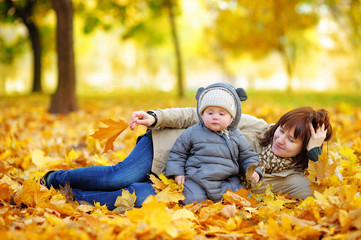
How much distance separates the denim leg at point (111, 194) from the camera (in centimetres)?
268

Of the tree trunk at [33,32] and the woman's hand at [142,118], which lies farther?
the tree trunk at [33,32]

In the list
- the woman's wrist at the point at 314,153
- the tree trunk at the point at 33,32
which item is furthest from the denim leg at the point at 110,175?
the tree trunk at the point at 33,32

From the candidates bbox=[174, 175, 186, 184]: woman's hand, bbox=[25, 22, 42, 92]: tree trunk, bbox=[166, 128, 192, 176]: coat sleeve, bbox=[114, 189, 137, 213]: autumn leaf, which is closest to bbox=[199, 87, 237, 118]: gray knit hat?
bbox=[166, 128, 192, 176]: coat sleeve

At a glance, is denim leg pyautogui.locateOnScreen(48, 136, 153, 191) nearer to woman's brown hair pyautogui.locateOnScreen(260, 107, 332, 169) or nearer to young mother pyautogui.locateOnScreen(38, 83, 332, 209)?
young mother pyautogui.locateOnScreen(38, 83, 332, 209)

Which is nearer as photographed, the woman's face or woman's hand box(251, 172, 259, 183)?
woman's hand box(251, 172, 259, 183)

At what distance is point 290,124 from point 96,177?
147 cm

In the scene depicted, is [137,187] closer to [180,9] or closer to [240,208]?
[240,208]

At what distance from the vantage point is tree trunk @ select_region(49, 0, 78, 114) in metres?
8.23

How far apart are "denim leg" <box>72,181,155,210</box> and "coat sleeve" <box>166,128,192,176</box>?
196mm

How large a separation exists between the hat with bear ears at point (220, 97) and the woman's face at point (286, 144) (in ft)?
1.31

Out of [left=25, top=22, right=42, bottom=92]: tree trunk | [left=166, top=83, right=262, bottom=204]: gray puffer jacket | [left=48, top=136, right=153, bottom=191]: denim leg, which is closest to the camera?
[left=166, top=83, right=262, bottom=204]: gray puffer jacket

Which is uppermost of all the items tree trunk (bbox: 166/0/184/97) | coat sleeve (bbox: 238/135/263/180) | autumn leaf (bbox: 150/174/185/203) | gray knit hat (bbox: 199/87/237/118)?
tree trunk (bbox: 166/0/184/97)

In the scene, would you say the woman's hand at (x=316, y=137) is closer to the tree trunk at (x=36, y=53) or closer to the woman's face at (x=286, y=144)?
the woman's face at (x=286, y=144)

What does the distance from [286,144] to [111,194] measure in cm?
132
